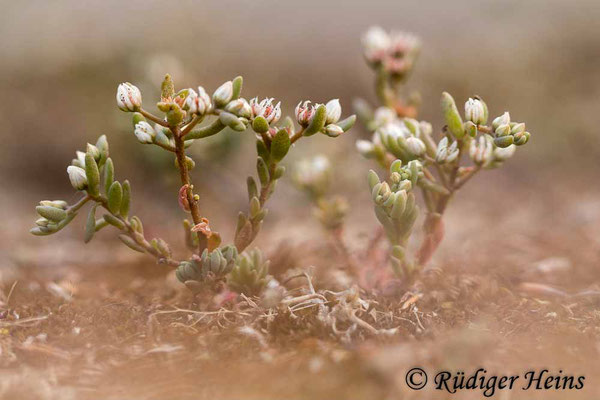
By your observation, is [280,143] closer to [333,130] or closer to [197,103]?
[333,130]

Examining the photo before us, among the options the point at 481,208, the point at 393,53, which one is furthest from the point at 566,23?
the point at 393,53

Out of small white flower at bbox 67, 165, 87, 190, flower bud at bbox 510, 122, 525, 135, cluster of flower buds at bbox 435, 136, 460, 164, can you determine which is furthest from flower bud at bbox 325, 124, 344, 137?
small white flower at bbox 67, 165, 87, 190

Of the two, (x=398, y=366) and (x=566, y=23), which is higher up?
(x=566, y=23)

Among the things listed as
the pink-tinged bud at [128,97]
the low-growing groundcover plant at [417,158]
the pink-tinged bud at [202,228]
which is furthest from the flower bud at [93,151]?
the low-growing groundcover plant at [417,158]

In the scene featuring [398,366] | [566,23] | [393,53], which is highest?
[566,23]

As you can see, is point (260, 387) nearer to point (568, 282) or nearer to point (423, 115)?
point (568, 282)

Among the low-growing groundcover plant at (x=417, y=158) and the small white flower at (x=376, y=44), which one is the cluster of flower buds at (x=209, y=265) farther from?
the small white flower at (x=376, y=44)
